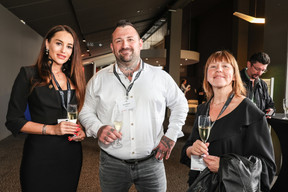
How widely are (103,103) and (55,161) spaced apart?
49 cm

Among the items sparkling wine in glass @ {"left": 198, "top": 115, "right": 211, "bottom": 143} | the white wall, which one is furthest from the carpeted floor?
sparkling wine in glass @ {"left": 198, "top": 115, "right": 211, "bottom": 143}

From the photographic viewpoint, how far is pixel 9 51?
20.5 ft

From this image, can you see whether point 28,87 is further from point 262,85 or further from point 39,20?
point 39,20

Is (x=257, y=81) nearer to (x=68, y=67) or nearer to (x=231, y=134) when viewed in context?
(x=231, y=134)

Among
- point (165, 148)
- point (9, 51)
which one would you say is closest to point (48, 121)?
point (165, 148)

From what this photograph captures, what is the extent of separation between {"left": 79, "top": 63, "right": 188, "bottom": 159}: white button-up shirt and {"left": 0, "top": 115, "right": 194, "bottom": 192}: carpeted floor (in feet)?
5.49

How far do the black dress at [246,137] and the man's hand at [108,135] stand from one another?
565 millimetres

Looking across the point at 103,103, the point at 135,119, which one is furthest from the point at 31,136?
the point at 135,119

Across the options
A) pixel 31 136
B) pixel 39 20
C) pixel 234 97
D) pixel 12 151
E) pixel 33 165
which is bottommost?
pixel 12 151

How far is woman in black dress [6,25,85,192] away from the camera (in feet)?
5.14

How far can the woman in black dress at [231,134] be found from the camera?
1.29 m

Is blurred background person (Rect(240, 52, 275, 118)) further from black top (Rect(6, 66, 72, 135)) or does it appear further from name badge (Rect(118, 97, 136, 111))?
black top (Rect(6, 66, 72, 135))

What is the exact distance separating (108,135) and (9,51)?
19.1 ft

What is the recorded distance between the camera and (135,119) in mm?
1724
